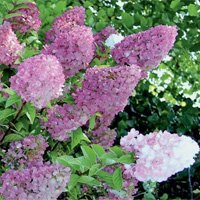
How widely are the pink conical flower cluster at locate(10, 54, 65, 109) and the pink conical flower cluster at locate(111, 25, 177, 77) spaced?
15.0 inches

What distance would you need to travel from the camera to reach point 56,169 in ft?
5.25

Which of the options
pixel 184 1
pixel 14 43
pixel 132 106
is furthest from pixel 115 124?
pixel 14 43

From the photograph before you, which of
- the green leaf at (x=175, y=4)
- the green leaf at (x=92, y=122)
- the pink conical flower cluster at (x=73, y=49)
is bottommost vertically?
the green leaf at (x=175, y=4)

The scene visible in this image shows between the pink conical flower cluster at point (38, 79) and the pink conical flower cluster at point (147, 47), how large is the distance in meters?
0.38

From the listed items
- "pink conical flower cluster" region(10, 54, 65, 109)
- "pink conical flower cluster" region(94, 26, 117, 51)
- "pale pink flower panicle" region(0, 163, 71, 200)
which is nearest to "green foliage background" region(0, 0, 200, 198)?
"pink conical flower cluster" region(94, 26, 117, 51)

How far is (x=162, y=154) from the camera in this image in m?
1.66

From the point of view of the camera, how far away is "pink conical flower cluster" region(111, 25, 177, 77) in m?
2.03

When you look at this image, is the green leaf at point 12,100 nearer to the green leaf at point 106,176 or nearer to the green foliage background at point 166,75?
the green leaf at point 106,176

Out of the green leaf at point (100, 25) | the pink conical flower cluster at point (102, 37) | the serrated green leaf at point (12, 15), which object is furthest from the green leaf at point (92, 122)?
the green leaf at point (100, 25)

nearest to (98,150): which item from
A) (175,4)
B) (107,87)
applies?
(107,87)

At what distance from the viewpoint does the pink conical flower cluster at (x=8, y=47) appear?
81.1 inches

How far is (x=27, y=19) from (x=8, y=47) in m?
0.36

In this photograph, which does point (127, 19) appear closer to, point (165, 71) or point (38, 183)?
point (165, 71)

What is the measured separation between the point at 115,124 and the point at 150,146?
2277 mm
